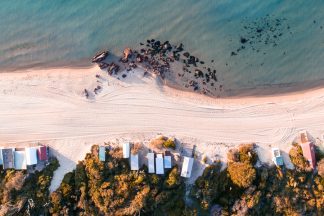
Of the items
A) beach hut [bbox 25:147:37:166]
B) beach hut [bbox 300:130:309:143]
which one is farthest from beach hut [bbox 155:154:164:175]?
beach hut [bbox 300:130:309:143]

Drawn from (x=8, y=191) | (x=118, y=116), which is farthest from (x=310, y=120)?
(x=8, y=191)

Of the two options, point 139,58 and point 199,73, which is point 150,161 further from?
point 139,58

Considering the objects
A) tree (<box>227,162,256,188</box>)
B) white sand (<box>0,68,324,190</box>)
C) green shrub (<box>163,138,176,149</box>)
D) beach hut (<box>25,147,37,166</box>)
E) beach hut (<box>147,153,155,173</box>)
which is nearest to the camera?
tree (<box>227,162,256,188</box>)

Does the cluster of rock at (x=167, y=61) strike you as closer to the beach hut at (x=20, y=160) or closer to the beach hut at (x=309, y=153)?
the beach hut at (x=309, y=153)

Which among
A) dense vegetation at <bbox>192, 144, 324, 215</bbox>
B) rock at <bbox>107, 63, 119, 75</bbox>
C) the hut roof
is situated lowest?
dense vegetation at <bbox>192, 144, 324, 215</bbox>

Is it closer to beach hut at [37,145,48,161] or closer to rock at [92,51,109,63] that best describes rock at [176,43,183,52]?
rock at [92,51,109,63]

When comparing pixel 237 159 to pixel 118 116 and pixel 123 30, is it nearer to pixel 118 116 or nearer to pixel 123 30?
pixel 118 116
